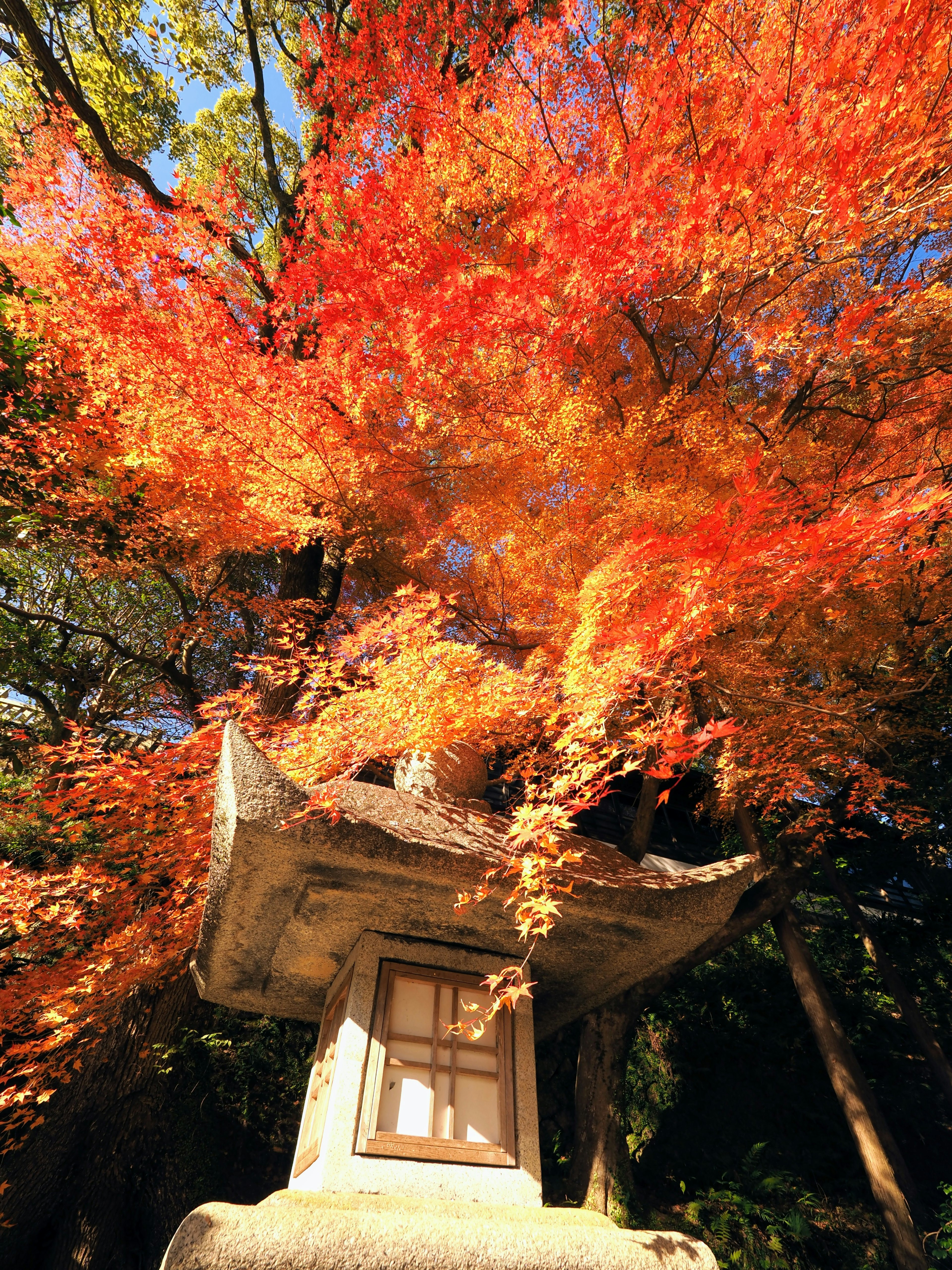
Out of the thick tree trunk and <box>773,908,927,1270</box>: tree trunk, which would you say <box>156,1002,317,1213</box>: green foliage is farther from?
<box>773,908,927,1270</box>: tree trunk

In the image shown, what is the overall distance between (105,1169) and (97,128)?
14035 mm

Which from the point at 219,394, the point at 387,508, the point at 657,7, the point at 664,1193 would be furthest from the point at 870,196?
the point at 664,1193

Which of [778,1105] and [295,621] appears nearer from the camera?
[778,1105]

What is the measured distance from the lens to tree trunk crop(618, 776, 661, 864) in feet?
26.5

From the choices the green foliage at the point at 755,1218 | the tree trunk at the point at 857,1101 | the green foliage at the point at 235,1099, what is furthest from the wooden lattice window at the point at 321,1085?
the tree trunk at the point at 857,1101

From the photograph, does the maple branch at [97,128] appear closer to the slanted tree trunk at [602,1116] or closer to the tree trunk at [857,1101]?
the slanted tree trunk at [602,1116]

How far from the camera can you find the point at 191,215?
10.6m

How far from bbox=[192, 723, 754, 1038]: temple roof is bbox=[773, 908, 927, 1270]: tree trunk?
4.15 m

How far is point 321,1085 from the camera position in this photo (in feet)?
14.6

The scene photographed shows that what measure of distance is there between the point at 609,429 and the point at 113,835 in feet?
29.7

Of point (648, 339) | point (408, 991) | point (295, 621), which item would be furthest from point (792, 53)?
point (408, 991)

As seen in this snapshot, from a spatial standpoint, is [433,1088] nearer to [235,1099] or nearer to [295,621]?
[235,1099]

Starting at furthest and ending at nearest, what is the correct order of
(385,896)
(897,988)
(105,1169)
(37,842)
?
1. (897,988)
2. (37,842)
3. (105,1169)
4. (385,896)

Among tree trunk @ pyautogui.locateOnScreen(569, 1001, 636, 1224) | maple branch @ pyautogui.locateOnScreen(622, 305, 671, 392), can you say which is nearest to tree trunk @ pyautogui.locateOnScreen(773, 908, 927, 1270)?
tree trunk @ pyautogui.locateOnScreen(569, 1001, 636, 1224)
